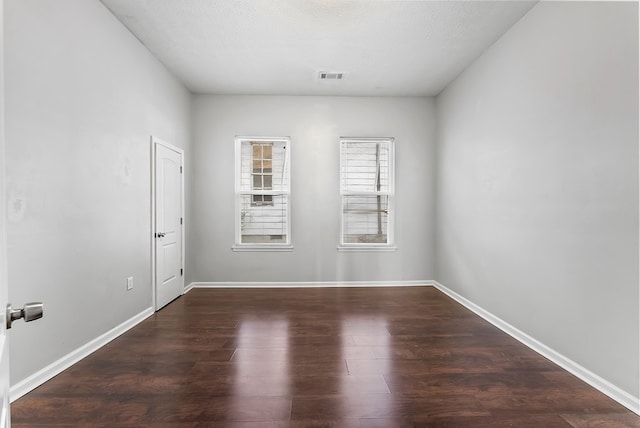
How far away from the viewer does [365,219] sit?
4.94 m

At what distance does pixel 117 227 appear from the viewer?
2.92 meters

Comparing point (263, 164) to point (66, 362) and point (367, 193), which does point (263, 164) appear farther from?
point (66, 362)

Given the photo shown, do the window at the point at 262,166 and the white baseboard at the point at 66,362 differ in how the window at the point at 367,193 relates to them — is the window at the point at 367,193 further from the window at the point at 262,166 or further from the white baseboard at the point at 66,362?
the white baseboard at the point at 66,362

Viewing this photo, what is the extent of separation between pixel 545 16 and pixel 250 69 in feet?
9.77

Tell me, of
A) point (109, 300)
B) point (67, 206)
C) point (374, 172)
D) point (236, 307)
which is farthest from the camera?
point (374, 172)

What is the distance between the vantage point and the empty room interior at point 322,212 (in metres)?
1.97

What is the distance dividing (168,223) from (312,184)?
2.04 m

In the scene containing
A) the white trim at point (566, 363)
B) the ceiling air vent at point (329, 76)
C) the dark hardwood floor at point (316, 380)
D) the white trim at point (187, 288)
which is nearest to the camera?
the dark hardwood floor at point (316, 380)

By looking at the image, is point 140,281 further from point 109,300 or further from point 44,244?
point 44,244

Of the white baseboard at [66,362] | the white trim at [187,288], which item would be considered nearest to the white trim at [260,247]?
the white trim at [187,288]

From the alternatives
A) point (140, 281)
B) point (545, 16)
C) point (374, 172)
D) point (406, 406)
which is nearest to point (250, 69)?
point (374, 172)

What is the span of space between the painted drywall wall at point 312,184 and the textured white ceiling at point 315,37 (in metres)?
0.46

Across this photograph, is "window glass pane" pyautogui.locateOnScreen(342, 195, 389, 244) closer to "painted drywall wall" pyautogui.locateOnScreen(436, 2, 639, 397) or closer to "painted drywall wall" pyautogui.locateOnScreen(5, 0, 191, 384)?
"painted drywall wall" pyautogui.locateOnScreen(436, 2, 639, 397)

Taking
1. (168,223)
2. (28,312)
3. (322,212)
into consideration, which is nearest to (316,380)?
(28,312)
